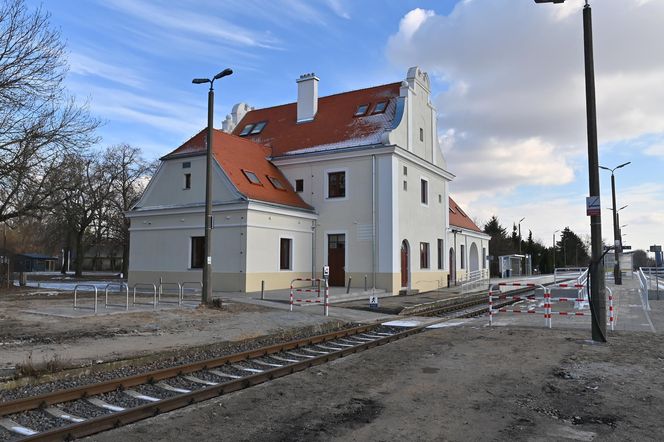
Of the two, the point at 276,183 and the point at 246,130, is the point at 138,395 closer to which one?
the point at 276,183

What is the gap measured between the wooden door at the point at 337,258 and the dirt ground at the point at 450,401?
18.3 metres

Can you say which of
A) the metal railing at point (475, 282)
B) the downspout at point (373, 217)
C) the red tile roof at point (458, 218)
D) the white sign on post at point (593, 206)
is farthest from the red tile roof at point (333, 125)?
the white sign on post at point (593, 206)

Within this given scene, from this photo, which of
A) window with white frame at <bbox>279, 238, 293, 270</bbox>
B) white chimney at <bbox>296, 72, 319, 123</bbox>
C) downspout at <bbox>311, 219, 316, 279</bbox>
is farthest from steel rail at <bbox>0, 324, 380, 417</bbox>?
white chimney at <bbox>296, 72, 319, 123</bbox>

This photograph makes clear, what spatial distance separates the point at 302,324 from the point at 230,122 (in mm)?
28323

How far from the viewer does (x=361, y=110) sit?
3312 centimetres

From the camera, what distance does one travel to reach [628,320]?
53.2ft

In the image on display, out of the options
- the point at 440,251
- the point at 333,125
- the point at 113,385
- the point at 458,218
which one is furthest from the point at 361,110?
the point at 113,385

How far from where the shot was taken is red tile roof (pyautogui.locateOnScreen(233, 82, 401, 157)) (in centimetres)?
3066

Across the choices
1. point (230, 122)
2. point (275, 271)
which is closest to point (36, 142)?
point (275, 271)

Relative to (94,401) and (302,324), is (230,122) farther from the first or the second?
(94,401)

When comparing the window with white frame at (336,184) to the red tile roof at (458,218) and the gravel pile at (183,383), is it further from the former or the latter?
the gravel pile at (183,383)

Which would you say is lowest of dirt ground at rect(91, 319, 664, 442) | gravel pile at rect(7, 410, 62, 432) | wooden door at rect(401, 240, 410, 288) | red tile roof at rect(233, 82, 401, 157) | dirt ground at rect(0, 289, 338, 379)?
dirt ground at rect(91, 319, 664, 442)

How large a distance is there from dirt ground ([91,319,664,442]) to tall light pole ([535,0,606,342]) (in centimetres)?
76

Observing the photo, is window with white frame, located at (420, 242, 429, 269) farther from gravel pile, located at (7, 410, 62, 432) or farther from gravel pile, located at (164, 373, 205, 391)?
gravel pile, located at (7, 410, 62, 432)
